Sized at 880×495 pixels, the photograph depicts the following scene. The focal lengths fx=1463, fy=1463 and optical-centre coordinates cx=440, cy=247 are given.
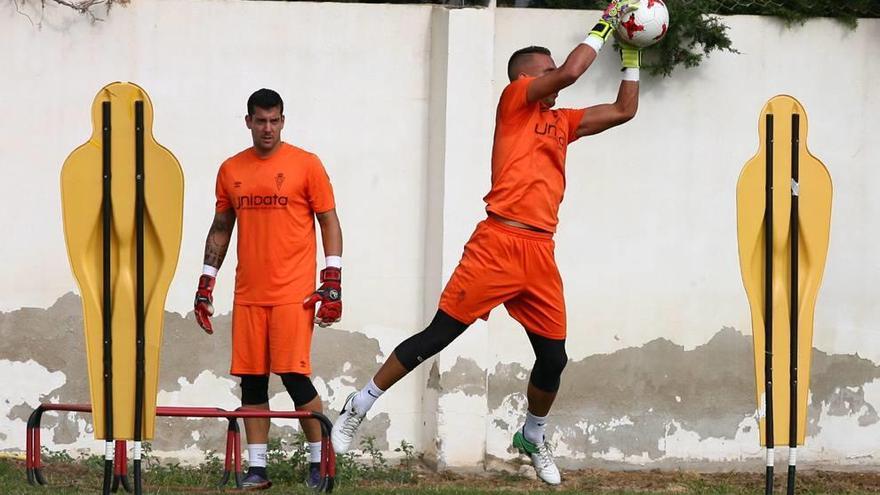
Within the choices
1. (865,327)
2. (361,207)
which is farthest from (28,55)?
(865,327)

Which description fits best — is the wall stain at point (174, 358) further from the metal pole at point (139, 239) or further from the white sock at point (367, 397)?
the metal pole at point (139, 239)

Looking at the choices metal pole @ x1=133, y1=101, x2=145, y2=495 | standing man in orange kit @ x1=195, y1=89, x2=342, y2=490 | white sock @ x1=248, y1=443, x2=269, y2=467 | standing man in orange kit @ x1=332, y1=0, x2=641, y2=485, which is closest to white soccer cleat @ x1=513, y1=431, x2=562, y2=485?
standing man in orange kit @ x1=332, y1=0, x2=641, y2=485

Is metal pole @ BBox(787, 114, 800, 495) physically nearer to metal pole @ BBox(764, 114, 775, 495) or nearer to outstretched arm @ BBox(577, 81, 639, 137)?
metal pole @ BBox(764, 114, 775, 495)

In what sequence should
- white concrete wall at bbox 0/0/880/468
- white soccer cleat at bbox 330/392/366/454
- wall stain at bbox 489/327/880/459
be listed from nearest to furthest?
white soccer cleat at bbox 330/392/366/454 < white concrete wall at bbox 0/0/880/468 < wall stain at bbox 489/327/880/459

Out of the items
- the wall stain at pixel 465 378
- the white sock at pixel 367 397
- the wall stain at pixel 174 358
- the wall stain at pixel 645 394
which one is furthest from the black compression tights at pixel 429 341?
the wall stain at pixel 645 394

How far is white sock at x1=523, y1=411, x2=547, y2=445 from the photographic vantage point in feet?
27.5

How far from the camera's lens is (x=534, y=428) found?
8398 millimetres

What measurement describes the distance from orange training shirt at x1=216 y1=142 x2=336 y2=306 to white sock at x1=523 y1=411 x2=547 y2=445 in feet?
4.79

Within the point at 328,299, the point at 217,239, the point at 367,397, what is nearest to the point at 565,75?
the point at 328,299

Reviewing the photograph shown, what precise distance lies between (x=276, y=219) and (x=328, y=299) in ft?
1.78

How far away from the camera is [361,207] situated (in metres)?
10.0

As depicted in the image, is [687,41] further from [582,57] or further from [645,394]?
[582,57]

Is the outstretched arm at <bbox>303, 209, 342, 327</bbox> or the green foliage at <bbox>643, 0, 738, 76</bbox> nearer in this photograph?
the outstretched arm at <bbox>303, 209, 342, 327</bbox>

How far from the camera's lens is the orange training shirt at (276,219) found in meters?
A: 8.18
